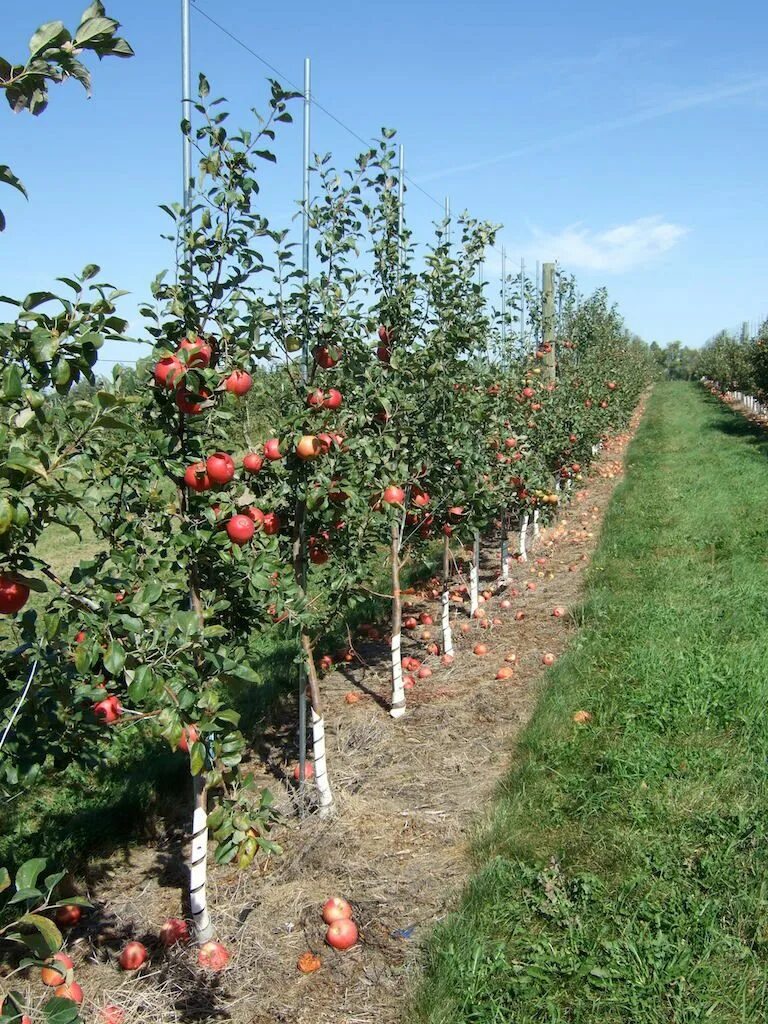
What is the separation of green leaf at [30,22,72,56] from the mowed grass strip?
2.90 metres

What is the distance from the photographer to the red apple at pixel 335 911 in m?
3.14

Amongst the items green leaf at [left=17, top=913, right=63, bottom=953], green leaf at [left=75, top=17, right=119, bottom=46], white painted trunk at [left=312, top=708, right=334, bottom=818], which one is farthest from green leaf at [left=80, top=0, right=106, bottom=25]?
white painted trunk at [left=312, top=708, right=334, bottom=818]

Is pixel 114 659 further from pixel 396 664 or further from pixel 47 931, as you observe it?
pixel 396 664

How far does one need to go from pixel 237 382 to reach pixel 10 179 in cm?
130

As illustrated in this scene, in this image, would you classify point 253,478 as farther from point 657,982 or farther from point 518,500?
point 518,500

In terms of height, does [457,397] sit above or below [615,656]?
above

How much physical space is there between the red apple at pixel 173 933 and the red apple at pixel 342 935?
561 millimetres

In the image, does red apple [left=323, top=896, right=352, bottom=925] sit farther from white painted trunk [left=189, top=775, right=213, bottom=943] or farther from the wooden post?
the wooden post

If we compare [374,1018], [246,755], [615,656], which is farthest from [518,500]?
[374,1018]

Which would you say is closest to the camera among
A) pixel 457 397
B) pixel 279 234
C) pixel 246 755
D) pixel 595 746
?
pixel 279 234

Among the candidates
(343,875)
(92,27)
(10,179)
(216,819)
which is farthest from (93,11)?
(343,875)

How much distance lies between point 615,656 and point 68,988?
4.04m

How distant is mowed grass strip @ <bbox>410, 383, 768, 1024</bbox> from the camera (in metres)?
2.78

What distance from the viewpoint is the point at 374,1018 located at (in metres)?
2.76
